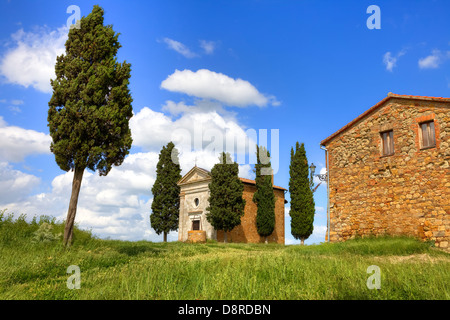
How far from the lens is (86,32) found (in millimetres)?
15711

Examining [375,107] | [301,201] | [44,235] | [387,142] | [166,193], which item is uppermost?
[375,107]

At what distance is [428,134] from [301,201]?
13.5 metres

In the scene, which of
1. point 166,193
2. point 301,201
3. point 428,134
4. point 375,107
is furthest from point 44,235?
point 301,201

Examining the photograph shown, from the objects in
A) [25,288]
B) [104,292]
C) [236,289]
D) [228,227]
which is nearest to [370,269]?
[236,289]

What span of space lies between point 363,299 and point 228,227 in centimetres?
2188

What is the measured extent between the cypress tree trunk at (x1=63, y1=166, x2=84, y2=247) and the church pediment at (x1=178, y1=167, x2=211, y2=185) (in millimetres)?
16728

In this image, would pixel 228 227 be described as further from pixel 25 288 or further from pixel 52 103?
pixel 25 288

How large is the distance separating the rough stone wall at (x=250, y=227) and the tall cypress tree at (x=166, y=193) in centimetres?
545

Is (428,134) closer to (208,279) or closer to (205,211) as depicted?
(208,279)

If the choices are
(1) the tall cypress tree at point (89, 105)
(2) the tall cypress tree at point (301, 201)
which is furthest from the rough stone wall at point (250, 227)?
(1) the tall cypress tree at point (89, 105)

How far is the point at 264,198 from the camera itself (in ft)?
95.1

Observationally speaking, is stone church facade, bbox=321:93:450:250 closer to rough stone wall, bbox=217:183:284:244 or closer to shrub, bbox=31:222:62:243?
rough stone wall, bbox=217:183:284:244

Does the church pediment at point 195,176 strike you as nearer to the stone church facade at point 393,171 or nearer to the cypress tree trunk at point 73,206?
the stone church facade at point 393,171

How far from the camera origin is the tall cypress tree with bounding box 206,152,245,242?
26.9m
